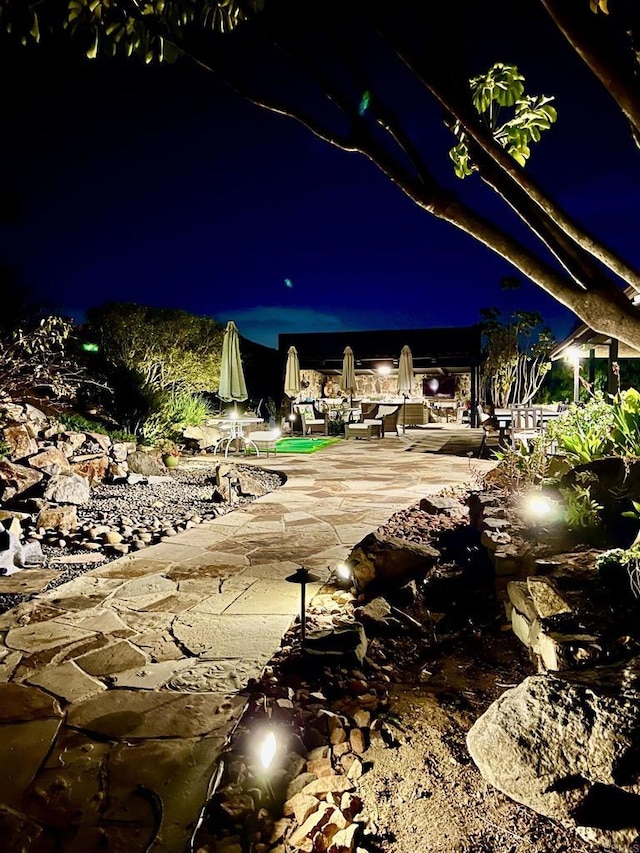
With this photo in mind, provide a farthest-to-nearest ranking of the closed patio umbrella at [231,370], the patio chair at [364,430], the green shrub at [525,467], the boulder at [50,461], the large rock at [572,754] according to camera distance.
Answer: the patio chair at [364,430] < the closed patio umbrella at [231,370] < the boulder at [50,461] < the green shrub at [525,467] < the large rock at [572,754]

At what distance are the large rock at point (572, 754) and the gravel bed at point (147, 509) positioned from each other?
3.18 metres

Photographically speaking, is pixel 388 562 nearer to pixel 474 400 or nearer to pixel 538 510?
pixel 538 510

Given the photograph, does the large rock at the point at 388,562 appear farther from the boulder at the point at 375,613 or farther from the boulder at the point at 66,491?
the boulder at the point at 66,491


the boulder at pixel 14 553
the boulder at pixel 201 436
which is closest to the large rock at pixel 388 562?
the boulder at pixel 14 553

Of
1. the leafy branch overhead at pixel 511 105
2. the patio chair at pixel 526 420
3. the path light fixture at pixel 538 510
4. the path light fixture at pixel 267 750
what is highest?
the leafy branch overhead at pixel 511 105

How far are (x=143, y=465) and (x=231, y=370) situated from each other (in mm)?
3051

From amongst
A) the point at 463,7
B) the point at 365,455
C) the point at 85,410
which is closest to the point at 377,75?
the point at 463,7

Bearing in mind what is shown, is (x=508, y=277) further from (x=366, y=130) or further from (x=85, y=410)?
(x=366, y=130)

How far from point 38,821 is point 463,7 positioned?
3.40 metres

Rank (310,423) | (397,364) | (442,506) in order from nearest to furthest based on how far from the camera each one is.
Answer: (442,506)
(310,423)
(397,364)

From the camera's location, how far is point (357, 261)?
46.2 m

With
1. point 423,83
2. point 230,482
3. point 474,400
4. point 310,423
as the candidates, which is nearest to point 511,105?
point 423,83

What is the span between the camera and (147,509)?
603 centimetres

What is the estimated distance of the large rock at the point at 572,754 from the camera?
135cm
